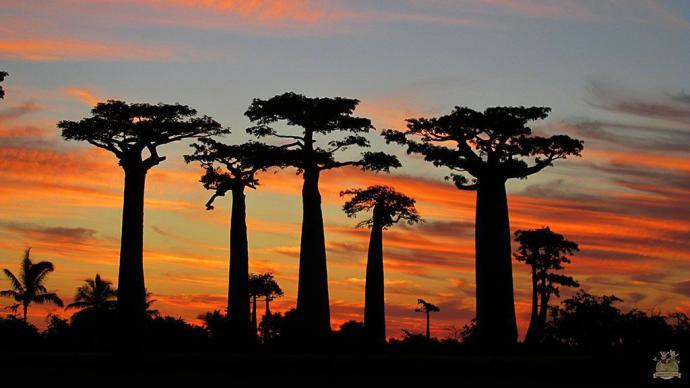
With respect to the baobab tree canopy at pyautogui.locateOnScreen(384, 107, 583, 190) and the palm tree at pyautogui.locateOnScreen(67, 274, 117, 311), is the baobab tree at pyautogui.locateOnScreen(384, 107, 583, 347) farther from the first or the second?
the palm tree at pyautogui.locateOnScreen(67, 274, 117, 311)

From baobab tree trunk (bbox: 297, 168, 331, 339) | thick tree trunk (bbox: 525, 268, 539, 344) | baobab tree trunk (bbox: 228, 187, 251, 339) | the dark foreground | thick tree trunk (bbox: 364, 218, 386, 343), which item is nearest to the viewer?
the dark foreground

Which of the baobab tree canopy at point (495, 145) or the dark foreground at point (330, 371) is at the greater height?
the baobab tree canopy at point (495, 145)

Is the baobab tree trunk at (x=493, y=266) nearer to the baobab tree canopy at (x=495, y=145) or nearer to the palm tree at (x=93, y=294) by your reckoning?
the baobab tree canopy at (x=495, y=145)

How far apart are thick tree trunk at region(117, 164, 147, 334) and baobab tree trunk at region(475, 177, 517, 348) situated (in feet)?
45.7

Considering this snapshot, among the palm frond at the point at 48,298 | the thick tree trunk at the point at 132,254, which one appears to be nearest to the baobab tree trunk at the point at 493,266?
the thick tree trunk at the point at 132,254

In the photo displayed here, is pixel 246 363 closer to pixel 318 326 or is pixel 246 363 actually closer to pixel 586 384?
pixel 586 384

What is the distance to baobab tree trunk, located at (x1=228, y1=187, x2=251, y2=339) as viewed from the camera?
50.4 metres

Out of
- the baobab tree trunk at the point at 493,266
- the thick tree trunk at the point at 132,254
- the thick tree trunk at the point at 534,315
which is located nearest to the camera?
the baobab tree trunk at the point at 493,266

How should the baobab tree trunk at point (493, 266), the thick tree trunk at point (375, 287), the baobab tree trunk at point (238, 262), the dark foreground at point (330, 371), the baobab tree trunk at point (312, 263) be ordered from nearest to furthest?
the dark foreground at point (330, 371), the baobab tree trunk at point (493, 266), the baobab tree trunk at point (312, 263), the baobab tree trunk at point (238, 262), the thick tree trunk at point (375, 287)

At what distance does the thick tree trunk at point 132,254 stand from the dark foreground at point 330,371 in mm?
7922

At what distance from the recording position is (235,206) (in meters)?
51.4

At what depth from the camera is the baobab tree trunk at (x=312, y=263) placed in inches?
1779

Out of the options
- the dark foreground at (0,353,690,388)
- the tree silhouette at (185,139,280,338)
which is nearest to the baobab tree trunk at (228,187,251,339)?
the tree silhouette at (185,139,280,338)

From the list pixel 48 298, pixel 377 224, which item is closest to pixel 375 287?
pixel 377 224
